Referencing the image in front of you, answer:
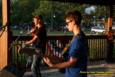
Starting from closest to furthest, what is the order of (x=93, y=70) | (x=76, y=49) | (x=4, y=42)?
(x=76, y=49), (x=4, y=42), (x=93, y=70)

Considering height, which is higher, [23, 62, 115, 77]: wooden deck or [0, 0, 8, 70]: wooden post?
[0, 0, 8, 70]: wooden post

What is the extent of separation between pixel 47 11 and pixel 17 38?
5962cm

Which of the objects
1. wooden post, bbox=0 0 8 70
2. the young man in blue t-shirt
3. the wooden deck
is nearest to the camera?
the young man in blue t-shirt

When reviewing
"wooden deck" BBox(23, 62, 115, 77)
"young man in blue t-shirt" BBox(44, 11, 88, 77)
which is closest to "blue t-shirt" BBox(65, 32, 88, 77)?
A: "young man in blue t-shirt" BBox(44, 11, 88, 77)

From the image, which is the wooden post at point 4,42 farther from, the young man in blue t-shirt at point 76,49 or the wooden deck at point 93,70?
the young man in blue t-shirt at point 76,49

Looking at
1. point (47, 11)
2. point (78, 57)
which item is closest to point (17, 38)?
point (78, 57)

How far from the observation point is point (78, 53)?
5.75 meters

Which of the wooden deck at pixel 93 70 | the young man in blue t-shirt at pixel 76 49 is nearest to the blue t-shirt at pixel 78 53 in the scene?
the young man in blue t-shirt at pixel 76 49

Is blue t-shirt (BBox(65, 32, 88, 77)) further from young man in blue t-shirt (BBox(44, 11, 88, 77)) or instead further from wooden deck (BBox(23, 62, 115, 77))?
wooden deck (BBox(23, 62, 115, 77))

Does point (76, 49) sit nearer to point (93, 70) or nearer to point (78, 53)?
point (78, 53)

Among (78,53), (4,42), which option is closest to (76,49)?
(78,53)

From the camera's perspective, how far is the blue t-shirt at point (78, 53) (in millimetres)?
5750

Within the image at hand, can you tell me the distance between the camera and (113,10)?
1769 centimetres

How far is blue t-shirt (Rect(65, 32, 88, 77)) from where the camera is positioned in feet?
18.9
